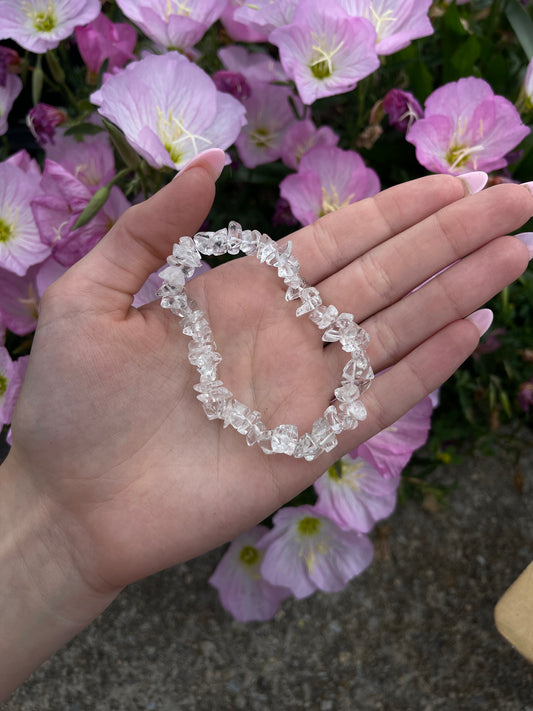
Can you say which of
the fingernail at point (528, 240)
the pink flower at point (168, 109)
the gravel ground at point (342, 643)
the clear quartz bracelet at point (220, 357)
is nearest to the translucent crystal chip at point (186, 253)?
the clear quartz bracelet at point (220, 357)

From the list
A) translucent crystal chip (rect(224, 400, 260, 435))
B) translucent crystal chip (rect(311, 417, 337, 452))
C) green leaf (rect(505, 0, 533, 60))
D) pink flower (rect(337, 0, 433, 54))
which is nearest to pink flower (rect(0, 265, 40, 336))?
translucent crystal chip (rect(224, 400, 260, 435))

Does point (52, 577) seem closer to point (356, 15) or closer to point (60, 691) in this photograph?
point (60, 691)

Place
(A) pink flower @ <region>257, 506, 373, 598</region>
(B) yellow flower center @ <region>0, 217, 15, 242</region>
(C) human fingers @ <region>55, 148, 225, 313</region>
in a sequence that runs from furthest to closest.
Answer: (A) pink flower @ <region>257, 506, 373, 598</region> < (B) yellow flower center @ <region>0, 217, 15, 242</region> < (C) human fingers @ <region>55, 148, 225, 313</region>

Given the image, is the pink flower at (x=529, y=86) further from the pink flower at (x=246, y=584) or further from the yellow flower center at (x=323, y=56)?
the pink flower at (x=246, y=584)

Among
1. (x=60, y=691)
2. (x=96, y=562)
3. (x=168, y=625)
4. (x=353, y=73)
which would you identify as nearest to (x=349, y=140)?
(x=353, y=73)

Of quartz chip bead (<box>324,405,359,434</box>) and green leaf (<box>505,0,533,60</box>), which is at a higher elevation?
green leaf (<box>505,0,533,60</box>)

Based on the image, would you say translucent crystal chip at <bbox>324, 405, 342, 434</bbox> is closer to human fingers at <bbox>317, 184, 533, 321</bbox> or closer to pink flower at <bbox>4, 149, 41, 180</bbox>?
human fingers at <bbox>317, 184, 533, 321</bbox>

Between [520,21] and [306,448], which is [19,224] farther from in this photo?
[520,21]
